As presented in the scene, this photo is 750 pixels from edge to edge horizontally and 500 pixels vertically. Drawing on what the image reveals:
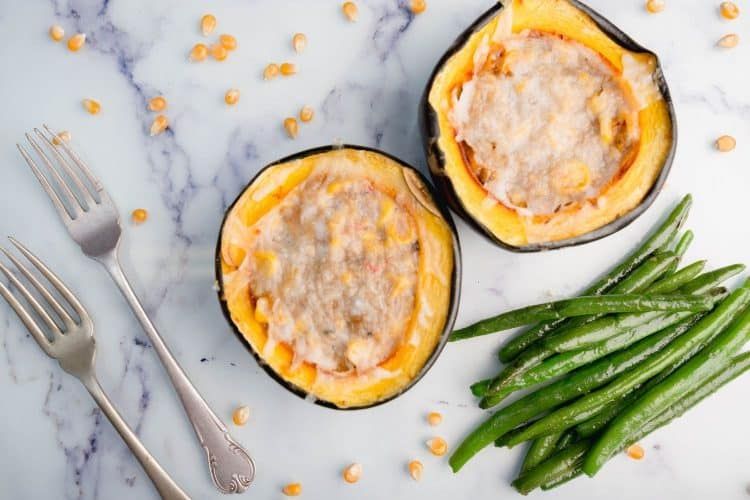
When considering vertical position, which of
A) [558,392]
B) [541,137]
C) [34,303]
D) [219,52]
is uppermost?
[219,52]

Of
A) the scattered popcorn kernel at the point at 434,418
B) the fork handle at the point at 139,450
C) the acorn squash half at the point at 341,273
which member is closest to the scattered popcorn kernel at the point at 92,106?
the acorn squash half at the point at 341,273

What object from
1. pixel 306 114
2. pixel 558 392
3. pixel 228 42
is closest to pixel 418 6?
pixel 306 114

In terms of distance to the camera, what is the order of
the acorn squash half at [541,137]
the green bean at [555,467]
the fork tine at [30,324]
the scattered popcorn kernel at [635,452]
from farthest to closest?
the scattered popcorn kernel at [635,452] < the green bean at [555,467] < the fork tine at [30,324] < the acorn squash half at [541,137]

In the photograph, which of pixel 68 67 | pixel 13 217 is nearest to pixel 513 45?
pixel 68 67

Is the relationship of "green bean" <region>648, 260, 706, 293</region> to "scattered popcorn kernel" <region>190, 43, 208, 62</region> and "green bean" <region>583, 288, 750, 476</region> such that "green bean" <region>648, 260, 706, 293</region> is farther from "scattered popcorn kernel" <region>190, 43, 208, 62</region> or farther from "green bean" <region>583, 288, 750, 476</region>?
"scattered popcorn kernel" <region>190, 43, 208, 62</region>

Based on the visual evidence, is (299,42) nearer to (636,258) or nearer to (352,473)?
(636,258)

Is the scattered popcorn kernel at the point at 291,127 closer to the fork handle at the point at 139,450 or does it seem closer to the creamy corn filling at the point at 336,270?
the creamy corn filling at the point at 336,270

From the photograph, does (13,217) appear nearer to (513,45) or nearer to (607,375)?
(513,45)
